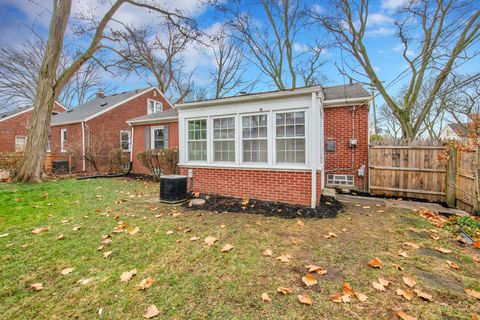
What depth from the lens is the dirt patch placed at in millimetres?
2463

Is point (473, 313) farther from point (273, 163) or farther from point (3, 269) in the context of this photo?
point (3, 269)

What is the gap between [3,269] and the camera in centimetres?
273

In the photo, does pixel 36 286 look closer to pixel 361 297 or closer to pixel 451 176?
pixel 361 297

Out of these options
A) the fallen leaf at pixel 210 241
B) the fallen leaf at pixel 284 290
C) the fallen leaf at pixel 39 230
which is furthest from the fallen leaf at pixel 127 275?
the fallen leaf at pixel 39 230

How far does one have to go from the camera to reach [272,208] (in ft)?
18.3

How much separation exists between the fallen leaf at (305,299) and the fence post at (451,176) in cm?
664

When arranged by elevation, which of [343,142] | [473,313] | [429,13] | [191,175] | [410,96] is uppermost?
[429,13]

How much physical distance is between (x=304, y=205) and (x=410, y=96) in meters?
12.5

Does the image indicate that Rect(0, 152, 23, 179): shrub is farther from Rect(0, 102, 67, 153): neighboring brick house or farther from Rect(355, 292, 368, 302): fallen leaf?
Rect(355, 292, 368, 302): fallen leaf

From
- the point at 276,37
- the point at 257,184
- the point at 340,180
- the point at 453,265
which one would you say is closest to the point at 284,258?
the point at 453,265

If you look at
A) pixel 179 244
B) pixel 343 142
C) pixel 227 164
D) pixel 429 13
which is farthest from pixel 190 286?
pixel 429 13

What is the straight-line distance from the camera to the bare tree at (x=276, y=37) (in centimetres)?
1603

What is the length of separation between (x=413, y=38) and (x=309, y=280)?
16.2 meters

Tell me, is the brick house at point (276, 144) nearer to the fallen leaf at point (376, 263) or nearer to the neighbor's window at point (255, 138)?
the neighbor's window at point (255, 138)
